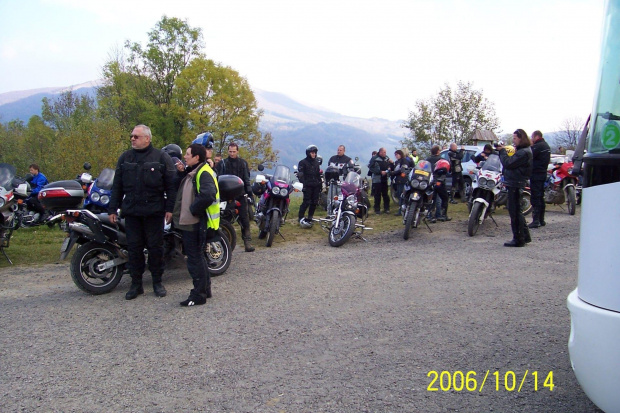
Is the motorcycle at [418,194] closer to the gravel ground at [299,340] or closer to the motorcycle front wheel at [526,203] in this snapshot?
the gravel ground at [299,340]

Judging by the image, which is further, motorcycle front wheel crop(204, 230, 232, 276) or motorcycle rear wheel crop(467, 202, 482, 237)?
motorcycle rear wheel crop(467, 202, 482, 237)

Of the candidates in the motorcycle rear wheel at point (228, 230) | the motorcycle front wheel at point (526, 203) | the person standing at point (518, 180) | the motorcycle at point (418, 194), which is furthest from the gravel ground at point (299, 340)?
the motorcycle front wheel at point (526, 203)

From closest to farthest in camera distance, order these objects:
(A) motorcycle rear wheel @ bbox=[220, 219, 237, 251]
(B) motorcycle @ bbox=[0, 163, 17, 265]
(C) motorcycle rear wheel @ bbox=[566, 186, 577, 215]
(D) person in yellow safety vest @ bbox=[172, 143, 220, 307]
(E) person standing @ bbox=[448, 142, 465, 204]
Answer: (D) person in yellow safety vest @ bbox=[172, 143, 220, 307] → (A) motorcycle rear wheel @ bbox=[220, 219, 237, 251] → (B) motorcycle @ bbox=[0, 163, 17, 265] → (C) motorcycle rear wheel @ bbox=[566, 186, 577, 215] → (E) person standing @ bbox=[448, 142, 465, 204]

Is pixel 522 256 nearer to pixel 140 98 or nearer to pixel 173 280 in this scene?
pixel 173 280

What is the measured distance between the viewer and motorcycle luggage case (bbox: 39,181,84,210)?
20.7 ft

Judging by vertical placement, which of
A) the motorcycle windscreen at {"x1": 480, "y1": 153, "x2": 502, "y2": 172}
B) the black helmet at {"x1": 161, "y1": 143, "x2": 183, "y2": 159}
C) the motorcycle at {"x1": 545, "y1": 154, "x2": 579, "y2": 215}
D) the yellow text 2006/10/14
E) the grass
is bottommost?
the grass

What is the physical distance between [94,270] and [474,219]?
697 centimetres

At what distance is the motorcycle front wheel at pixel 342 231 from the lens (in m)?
8.88

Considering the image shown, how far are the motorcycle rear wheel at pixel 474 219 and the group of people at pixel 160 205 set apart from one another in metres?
5.80

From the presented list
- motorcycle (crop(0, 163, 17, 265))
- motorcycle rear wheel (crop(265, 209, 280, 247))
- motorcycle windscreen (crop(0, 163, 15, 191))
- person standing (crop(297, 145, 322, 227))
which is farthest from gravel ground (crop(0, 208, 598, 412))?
person standing (crop(297, 145, 322, 227))

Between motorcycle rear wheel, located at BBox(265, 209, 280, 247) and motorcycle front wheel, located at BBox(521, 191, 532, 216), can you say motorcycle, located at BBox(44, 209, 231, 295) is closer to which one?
motorcycle rear wheel, located at BBox(265, 209, 280, 247)

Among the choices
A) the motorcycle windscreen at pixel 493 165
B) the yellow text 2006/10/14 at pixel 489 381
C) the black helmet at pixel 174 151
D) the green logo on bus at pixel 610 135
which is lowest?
the yellow text 2006/10/14 at pixel 489 381

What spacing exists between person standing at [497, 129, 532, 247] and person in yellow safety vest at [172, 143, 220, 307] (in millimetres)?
5396

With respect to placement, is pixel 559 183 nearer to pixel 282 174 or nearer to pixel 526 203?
pixel 526 203
